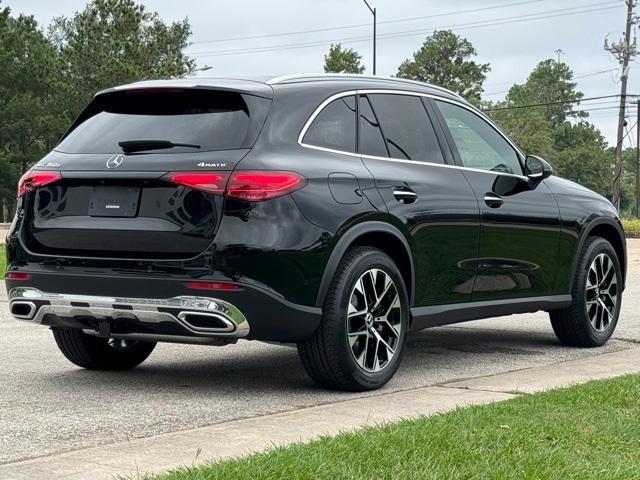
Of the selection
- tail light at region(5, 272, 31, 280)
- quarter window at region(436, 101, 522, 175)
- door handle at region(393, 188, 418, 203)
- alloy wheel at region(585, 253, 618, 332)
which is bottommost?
alloy wheel at region(585, 253, 618, 332)

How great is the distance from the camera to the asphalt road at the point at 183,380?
19.2 ft

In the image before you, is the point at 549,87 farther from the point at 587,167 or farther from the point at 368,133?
the point at 368,133

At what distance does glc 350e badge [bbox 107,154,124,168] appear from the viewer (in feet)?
21.8

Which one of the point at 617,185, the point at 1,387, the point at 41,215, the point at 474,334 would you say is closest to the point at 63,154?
the point at 41,215

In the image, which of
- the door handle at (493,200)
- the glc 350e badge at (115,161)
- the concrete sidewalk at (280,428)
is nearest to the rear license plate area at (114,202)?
the glc 350e badge at (115,161)

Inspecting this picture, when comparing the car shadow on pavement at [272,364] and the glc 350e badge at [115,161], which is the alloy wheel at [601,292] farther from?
the glc 350e badge at [115,161]

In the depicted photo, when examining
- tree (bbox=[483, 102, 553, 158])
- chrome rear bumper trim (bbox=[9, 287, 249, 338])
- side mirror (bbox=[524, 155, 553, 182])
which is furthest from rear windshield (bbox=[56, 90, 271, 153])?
tree (bbox=[483, 102, 553, 158])

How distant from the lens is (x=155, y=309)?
6.41 m

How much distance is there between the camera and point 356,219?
269 inches

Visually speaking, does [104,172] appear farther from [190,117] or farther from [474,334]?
[474,334]

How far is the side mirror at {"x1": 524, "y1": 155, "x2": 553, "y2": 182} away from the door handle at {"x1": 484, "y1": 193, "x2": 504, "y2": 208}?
0.47 m

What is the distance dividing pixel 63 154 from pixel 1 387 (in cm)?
140

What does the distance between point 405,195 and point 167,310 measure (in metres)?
1.70

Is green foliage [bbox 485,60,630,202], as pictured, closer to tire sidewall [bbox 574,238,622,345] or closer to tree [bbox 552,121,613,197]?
tree [bbox 552,121,613,197]
